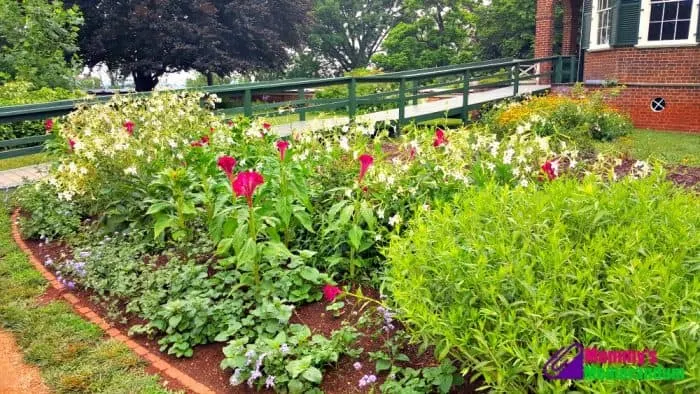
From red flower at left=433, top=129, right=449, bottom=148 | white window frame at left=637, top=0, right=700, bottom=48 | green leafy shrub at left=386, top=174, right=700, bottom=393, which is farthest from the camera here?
white window frame at left=637, top=0, right=700, bottom=48

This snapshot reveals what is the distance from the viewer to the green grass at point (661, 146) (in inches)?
287

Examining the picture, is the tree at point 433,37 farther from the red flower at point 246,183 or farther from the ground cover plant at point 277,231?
the red flower at point 246,183

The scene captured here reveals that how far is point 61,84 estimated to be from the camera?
34.3 ft

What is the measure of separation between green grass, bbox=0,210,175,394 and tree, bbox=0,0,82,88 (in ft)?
24.8

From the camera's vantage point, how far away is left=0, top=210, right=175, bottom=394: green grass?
2.67 meters

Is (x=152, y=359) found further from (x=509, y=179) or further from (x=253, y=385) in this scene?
(x=509, y=179)

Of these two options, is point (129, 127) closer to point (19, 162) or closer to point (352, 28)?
point (19, 162)

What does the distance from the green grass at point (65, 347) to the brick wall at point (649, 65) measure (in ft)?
37.7

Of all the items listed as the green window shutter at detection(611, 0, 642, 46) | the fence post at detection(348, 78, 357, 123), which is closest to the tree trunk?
the fence post at detection(348, 78, 357, 123)

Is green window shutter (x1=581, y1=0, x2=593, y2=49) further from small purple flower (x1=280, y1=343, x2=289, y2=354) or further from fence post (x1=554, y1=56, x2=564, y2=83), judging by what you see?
small purple flower (x1=280, y1=343, x2=289, y2=354)

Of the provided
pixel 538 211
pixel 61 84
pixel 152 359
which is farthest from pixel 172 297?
pixel 61 84

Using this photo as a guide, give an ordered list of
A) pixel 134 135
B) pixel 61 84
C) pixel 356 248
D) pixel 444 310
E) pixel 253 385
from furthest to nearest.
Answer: pixel 61 84 → pixel 134 135 → pixel 356 248 → pixel 253 385 → pixel 444 310

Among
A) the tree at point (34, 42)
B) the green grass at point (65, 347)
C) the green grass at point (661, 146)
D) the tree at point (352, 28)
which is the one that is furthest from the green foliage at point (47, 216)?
the tree at point (352, 28)

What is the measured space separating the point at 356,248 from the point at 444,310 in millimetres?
1223
